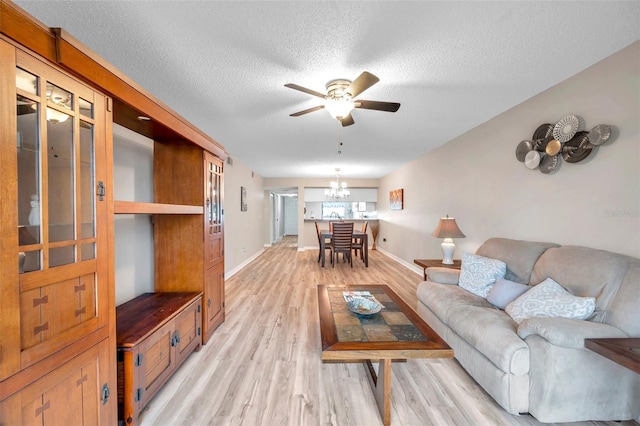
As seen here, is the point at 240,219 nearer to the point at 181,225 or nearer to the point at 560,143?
the point at 181,225

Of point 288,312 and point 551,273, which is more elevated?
point 551,273

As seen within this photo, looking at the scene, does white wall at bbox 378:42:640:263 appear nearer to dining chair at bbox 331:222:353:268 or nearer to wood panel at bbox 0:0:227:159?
dining chair at bbox 331:222:353:268

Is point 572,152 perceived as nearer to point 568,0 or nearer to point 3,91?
point 568,0

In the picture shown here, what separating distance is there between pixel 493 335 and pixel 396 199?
481 cm

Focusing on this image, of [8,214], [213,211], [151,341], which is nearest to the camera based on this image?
[8,214]

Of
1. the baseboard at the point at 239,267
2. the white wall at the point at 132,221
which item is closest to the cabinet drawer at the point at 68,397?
the white wall at the point at 132,221

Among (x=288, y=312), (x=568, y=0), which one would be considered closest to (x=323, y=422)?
(x=288, y=312)

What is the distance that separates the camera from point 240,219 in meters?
5.48

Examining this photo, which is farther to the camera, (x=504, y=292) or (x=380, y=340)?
(x=504, y=292)

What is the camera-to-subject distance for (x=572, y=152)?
2041 millimetres

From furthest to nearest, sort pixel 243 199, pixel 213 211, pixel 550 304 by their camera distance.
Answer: pixel 243 199, pixel 213 211, pixel 550 304

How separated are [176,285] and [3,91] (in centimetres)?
180

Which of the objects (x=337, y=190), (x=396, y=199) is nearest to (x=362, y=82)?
(x=396, y=199)

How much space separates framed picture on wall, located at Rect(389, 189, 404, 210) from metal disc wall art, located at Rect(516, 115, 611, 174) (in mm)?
3340
